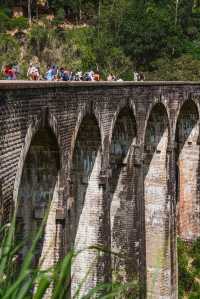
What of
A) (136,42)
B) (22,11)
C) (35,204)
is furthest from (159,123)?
(22,11)

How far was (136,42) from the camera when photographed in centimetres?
5378

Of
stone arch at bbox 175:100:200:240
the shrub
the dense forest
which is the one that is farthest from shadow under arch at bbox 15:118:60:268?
the shrub

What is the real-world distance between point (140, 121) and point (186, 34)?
149 ft

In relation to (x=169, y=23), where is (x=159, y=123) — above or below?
below

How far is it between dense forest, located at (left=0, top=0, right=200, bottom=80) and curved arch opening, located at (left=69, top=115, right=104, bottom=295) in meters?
23.7

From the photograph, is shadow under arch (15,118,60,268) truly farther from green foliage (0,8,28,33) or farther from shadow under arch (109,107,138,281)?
green foliage (0,8,28,33)

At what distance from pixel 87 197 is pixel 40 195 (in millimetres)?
2826

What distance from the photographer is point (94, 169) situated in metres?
14.8

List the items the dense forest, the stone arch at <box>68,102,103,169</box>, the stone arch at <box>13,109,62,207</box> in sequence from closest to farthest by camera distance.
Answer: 1. the stone arch at <box>13,109,62,207</box>
2. the stone arch at <box>68,102,103,169</box>
3. the dense forest

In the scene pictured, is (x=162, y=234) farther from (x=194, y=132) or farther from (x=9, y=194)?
(x=9, y=194)

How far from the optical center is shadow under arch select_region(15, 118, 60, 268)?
11.6 metres

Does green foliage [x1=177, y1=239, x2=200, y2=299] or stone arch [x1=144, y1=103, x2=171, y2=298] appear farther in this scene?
green foliage [x1=177, y1=239, x2=200, y2=299]

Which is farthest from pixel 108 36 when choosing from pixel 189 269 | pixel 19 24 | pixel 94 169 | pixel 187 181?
pixel 94 169

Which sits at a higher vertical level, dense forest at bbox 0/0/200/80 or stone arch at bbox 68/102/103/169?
dense forest at bbox 0/0/200/80
